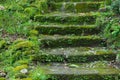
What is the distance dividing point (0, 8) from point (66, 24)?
1.82 metres

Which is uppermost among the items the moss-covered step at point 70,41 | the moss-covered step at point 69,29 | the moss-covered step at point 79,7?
the moss-covered step at point 79,7

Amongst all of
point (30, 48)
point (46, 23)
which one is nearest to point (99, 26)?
point (46, 23)

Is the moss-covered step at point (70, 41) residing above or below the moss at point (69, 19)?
below

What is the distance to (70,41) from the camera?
242 inches

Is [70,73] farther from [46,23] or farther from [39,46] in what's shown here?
[46,23]

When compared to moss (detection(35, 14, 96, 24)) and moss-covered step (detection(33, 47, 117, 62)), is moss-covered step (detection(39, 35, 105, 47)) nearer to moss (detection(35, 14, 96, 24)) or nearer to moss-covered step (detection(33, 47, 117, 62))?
moss-covered step (detection(33, 47, 117, 62))

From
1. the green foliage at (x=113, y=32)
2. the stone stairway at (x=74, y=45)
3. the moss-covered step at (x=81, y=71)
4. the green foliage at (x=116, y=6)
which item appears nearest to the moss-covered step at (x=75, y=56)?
the stone stairway at (x=74, y=45)

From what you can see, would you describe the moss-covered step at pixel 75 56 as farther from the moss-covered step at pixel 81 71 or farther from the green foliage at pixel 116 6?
the green foliage at pixel 116 6

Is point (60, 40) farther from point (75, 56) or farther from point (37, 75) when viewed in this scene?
point (37, 75)

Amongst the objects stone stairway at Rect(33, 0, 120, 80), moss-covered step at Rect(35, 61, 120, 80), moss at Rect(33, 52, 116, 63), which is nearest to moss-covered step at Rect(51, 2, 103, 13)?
stone stairway at Rect(33, 0, 120, 80)

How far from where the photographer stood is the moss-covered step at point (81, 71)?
16.2 ft

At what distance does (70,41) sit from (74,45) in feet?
0.44

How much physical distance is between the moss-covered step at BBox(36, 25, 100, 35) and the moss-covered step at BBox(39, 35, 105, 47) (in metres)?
0.30

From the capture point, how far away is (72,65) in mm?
5469
